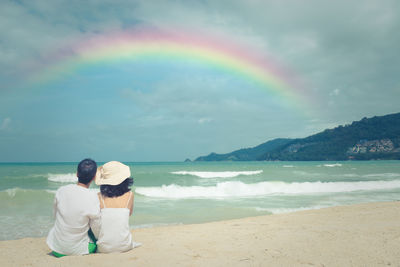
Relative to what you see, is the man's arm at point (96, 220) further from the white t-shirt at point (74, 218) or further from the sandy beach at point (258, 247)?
the sandy beach at point (258, 247)

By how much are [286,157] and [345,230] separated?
343ft

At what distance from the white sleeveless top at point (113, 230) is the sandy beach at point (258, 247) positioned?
0.13 meters

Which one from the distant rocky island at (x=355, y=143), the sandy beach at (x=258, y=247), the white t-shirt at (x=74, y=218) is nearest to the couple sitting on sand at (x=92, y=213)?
the white t-shirt at (x=74, y=218)

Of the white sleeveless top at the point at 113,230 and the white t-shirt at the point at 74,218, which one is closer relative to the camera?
the white t-shirt at the point at 74,218

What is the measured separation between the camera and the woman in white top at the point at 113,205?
3.94 meters

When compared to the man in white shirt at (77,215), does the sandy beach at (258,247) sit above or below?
below

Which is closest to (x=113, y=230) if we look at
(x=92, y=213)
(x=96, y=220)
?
(x=96, y=220)

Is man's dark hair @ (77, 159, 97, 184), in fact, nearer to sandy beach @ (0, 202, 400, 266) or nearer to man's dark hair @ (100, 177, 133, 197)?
→ man's dark hair @ (100, 177, 133, 197)

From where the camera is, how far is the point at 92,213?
374cm

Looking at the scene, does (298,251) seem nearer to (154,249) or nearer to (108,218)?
(154,249)

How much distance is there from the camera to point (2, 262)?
4340mm

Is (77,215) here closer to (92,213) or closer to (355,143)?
(92,213)

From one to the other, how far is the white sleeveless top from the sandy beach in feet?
0.42

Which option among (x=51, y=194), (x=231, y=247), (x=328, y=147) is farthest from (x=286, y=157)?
(x=231, y=247)
